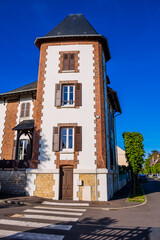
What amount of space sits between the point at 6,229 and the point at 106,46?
1570 centimetres

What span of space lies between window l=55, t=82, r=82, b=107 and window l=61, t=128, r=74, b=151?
1.98 meters

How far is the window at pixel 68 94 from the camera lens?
13773mm

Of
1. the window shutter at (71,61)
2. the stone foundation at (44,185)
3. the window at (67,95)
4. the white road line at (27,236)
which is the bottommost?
the white road line at (27,236)

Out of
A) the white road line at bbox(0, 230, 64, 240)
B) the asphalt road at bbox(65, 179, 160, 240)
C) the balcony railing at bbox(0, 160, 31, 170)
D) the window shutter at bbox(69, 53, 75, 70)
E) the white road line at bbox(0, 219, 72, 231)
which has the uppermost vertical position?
the window shutter at bbox(69, 53, 75, 70)

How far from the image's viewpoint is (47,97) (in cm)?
1423

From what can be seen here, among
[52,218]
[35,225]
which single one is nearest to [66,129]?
[52,218]

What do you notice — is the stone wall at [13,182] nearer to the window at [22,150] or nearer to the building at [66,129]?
the building at [66,129]

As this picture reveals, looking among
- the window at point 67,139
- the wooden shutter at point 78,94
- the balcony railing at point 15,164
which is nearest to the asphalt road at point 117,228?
the window at point 67,139

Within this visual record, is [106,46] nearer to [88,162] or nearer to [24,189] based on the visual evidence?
[88,162]

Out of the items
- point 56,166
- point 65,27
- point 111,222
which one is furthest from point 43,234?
point 65,27

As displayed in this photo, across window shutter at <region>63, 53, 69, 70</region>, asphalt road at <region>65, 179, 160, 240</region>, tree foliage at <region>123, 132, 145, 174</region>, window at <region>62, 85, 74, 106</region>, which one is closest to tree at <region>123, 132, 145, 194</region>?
tree foliage at <region>123, 132, 145, 174</region>

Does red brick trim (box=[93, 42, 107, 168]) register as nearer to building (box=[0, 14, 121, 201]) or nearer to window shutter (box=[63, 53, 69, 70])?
building (box=[0, 14, 121, 201])

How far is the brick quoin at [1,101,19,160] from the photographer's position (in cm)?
1659

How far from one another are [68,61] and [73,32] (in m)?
3.02
